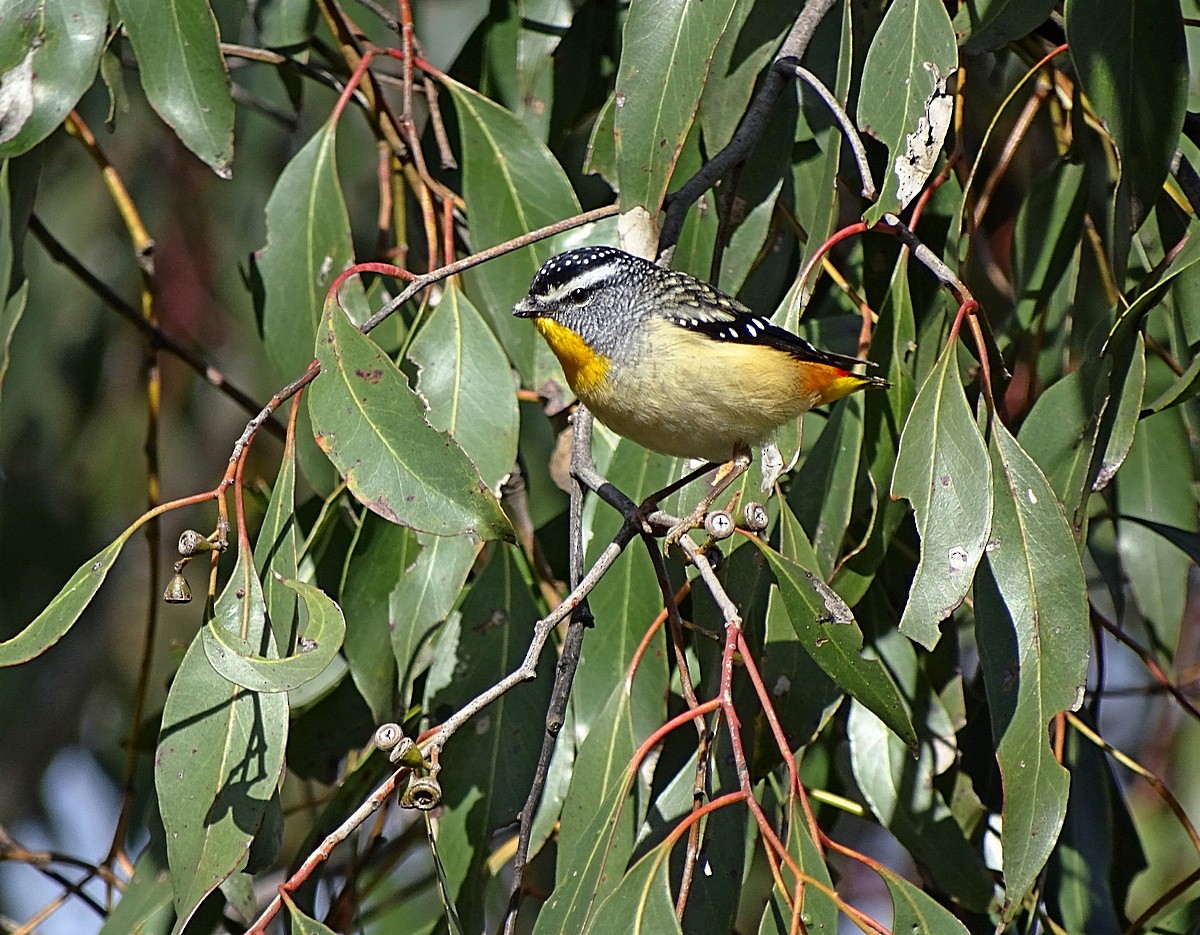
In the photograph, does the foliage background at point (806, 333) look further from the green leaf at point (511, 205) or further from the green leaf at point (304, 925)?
the green leaf at point (304, 925)

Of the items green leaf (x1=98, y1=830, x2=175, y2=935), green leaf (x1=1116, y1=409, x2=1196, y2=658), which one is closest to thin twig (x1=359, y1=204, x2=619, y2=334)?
green leaf (x1=98, y1=830, x2=175, y2=935)

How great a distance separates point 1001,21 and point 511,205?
3.04 feet

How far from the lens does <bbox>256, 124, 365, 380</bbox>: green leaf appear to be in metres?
2.50

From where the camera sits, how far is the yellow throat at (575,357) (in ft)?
7.43

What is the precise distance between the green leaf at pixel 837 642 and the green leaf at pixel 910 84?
55 cm

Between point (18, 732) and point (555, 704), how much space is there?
12.8ft

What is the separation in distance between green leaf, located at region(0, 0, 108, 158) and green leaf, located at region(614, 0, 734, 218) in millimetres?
863

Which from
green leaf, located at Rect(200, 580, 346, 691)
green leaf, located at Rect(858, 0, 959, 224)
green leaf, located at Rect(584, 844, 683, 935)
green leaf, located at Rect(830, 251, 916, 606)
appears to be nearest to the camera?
green leaf, located at Rect(200, 580, 346, 691)

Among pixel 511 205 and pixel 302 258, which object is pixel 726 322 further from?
pixel 302 258

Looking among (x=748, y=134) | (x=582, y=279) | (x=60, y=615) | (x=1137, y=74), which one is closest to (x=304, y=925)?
(x=60, y=615)

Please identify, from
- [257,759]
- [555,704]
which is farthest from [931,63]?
[257,759]

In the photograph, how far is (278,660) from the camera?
1.52 metres

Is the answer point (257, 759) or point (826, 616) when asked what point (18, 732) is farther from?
point (826, 616)

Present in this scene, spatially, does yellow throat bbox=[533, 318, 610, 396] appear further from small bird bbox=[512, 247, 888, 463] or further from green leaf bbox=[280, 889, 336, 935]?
green leaf bbox=[280, 889, 336, 935]
